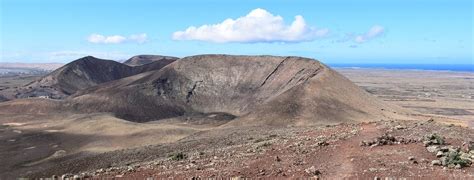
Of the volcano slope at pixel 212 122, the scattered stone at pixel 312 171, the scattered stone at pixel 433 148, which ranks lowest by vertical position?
the volcano slope at pixel 212 122

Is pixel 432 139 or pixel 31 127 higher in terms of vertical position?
pixel 432 139

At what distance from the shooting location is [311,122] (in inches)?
2247

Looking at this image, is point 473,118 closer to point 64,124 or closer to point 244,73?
point 244,73

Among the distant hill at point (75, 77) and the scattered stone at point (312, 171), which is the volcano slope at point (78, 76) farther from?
the scattered stone at point (312, 171)

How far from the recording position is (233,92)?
8975 cm

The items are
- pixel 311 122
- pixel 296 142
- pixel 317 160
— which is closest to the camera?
pixel 317 160

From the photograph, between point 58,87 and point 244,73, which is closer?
point 244,73

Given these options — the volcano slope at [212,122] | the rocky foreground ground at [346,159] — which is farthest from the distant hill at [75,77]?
the rocky foreground ground at [346,159]

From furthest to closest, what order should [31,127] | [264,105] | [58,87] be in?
[58,87], [31,127], [264,105]

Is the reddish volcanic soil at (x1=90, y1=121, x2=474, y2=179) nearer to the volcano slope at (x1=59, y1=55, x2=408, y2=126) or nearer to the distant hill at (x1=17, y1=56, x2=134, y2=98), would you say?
the volcano slope at (x1=59, y1=55, x2=408, y2=126)

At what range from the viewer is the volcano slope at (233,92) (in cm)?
6662

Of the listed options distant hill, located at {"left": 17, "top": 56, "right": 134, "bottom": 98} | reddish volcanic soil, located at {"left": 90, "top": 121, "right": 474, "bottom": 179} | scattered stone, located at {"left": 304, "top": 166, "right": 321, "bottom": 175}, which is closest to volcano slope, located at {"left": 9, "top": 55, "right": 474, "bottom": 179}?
reddish volcanic soil, located at {"left": 90, "top": 121, "right": 474, "bottom": 179}

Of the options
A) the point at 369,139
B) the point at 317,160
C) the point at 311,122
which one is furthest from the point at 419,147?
the point at 311,122

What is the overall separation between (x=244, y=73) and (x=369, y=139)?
73.0 meters
